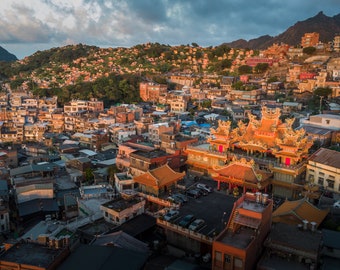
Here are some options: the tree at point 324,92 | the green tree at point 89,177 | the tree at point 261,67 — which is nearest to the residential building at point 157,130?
the green tree at point 89,177

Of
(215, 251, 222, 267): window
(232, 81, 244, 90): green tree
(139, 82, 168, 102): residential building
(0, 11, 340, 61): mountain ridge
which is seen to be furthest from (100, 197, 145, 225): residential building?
(0, 11, 340, 61): mountain ridge

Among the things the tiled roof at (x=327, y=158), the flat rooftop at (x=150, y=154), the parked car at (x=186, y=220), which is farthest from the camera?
the flat rooftop at (x=150, y=154)

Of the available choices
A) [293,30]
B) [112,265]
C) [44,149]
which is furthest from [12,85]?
[293,30]

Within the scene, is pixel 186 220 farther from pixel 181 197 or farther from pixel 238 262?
pixel 238 262

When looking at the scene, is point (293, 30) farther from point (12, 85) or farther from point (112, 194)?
point (112, 194)

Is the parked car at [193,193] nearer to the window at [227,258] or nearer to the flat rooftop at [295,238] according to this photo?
the flat rooftop at [295,238]

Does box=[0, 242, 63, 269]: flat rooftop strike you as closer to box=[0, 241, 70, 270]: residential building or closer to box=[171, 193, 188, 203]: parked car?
box=[0, 241, 70, 270]: residential building
